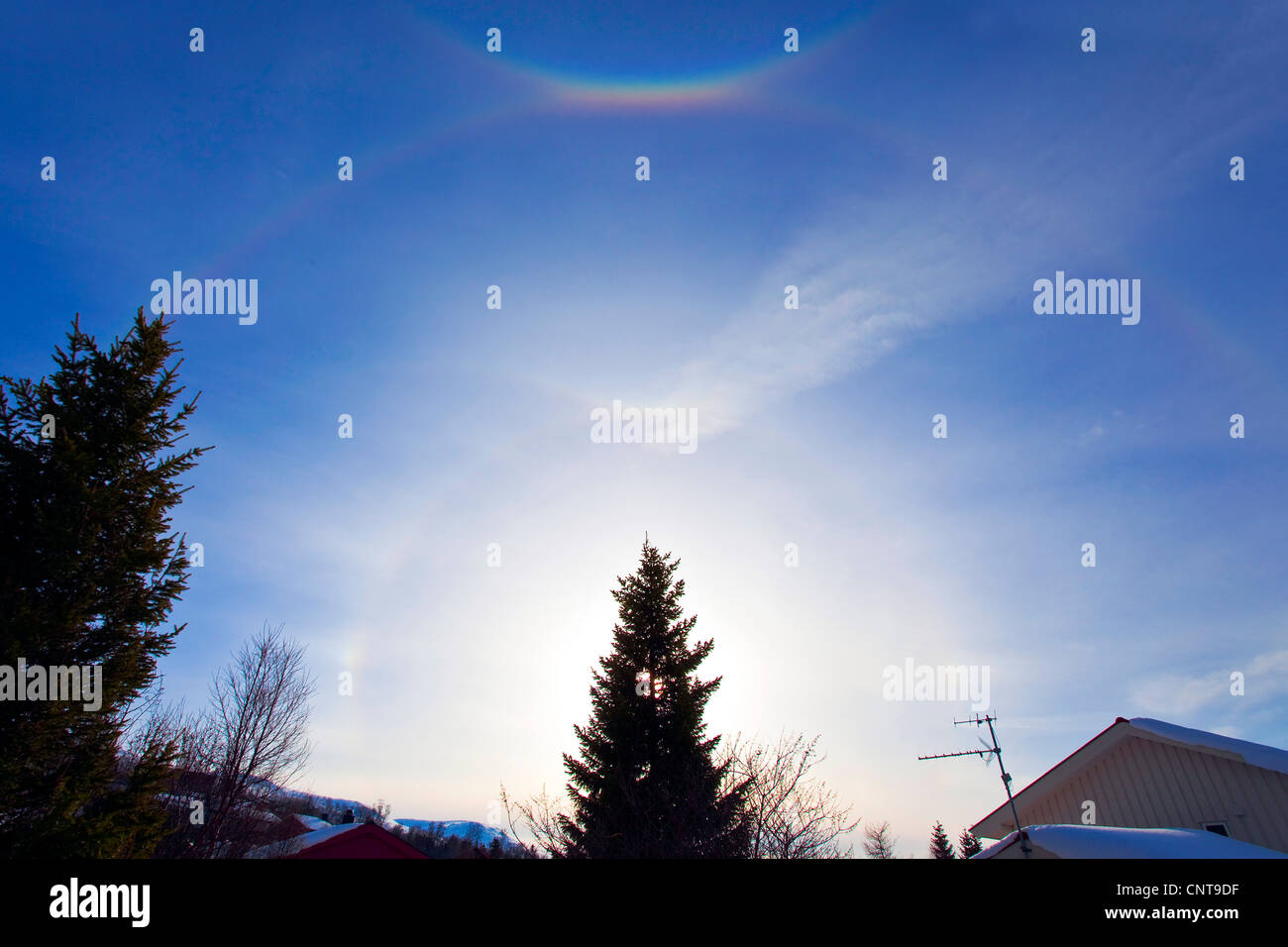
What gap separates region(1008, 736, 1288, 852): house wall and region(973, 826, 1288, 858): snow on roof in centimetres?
136

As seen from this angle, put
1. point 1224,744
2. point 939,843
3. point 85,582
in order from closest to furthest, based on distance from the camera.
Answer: point 85,582
point 1224,744
point 939,843

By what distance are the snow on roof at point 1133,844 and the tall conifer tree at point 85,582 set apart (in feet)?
51.4

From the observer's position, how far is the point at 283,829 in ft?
80.4

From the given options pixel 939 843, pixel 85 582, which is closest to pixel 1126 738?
pixel 85 582

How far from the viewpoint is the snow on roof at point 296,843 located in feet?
77.6

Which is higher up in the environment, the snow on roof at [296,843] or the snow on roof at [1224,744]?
the snow on roof at [1224,744]

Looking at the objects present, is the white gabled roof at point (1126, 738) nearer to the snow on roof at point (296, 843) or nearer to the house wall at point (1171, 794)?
the house wall at point (1171, 794)

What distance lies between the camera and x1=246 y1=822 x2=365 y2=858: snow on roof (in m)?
23.6

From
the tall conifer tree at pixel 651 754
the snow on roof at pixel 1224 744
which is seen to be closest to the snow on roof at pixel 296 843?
the tall conifer tree at pixel 651 754

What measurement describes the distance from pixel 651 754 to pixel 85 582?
15821 mm

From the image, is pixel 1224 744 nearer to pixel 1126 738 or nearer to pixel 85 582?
pixel 1126 738

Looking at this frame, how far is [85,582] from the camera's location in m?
10.7

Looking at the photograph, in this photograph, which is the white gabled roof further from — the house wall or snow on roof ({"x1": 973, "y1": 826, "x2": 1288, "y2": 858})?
snow on roof ({"x1": 973, "y1": 826, "x2": 1288, "y2": 858})
